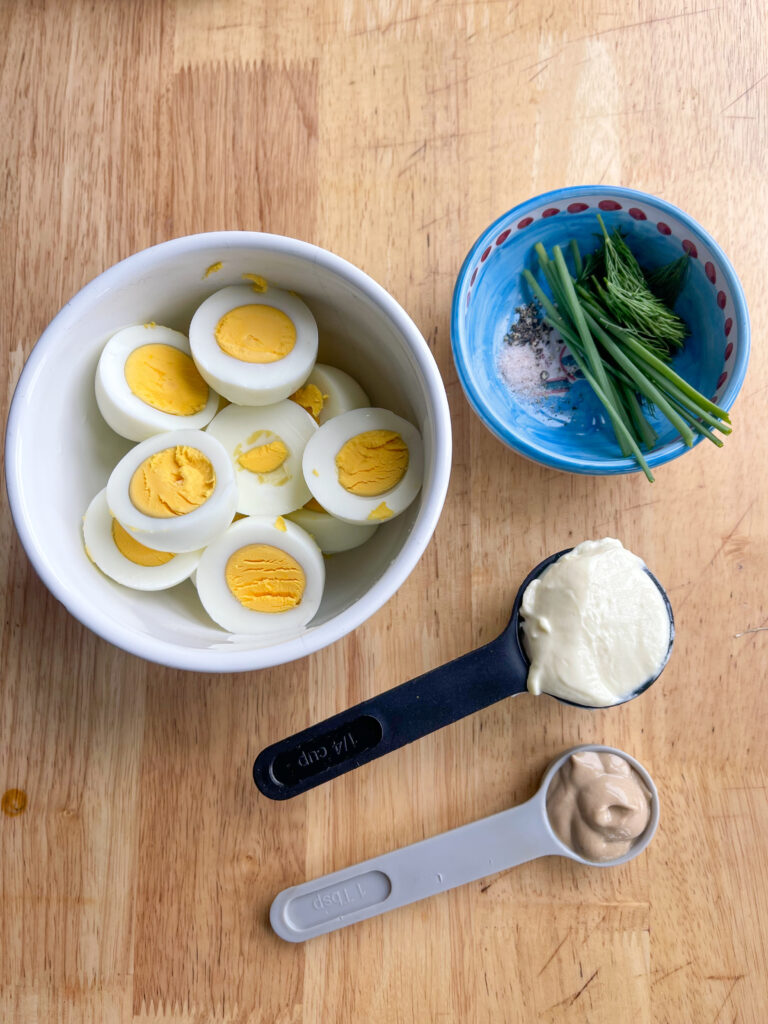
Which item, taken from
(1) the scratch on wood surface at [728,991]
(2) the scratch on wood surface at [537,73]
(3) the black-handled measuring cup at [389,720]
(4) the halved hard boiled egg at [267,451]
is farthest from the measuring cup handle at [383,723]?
(2) the scratch on wood surface at [537,73]

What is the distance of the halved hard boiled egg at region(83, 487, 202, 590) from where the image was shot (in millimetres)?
797

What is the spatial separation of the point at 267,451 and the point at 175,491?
0.37 feet

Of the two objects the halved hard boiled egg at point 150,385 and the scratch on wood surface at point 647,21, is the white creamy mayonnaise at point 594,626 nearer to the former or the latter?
the halved hard boiled egg at point 150,385

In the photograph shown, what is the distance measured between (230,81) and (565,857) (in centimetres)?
105

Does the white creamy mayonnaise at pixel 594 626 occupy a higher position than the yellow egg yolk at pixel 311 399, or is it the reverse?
the yellow egg yolk at pixel 311 399

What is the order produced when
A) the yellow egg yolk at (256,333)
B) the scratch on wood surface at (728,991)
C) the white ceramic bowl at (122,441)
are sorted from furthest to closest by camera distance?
the scratch on wood surface at (728,991), the yellow egg yolk at (256,333), the white ceramic bowl at (122,441)

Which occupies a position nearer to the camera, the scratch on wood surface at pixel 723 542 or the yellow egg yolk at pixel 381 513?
the yellow egg yolk at pixel 381 513

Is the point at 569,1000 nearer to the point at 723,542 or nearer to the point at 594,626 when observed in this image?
the point at 594,626

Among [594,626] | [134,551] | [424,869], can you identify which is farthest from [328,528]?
[424,869]

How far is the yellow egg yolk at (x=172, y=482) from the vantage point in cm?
78

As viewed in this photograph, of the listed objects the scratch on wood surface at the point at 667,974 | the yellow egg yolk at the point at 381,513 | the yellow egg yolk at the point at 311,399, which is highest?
the yellow egg yolk at the point at 311,399

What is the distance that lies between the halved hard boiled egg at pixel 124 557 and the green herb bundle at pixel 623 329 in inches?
20.7

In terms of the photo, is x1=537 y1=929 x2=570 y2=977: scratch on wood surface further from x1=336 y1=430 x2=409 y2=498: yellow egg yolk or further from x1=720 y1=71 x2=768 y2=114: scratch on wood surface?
x1=720 y1=71 x2=768 y2=114: scratch on wood surface

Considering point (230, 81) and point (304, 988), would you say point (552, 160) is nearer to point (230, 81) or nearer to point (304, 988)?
point (230, 81)
